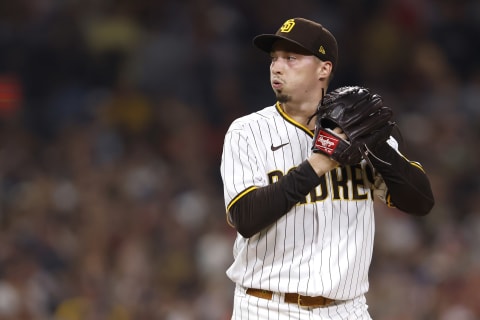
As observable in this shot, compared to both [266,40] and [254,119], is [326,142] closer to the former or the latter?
[254,119]

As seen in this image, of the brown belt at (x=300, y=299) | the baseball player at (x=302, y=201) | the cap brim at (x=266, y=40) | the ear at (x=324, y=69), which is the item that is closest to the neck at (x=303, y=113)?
the baseball player at (x=302, y=201)

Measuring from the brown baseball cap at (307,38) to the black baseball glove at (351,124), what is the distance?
0.19m

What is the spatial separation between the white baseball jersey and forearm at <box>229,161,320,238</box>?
0.25ft

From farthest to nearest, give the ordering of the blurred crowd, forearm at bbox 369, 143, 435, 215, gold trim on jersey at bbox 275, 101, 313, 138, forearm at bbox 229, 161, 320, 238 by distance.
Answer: the blurred crowd
gold trim on jersey at bbox 275, 101, 313, 138
forearm at bbox 369, 143, 435, 215
forearm at bbox 229, 161, 320, 238

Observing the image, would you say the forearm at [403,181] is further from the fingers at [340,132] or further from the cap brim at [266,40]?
the cap brim at [266,40]

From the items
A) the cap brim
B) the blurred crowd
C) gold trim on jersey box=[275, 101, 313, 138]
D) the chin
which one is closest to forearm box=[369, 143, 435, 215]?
gold trim on jersey box=[275, 101, 313, 138]

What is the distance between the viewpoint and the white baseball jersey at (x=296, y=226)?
3.08m

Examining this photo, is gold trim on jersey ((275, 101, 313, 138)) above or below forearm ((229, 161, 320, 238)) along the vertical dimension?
above

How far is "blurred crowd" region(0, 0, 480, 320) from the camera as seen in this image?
5.88 metres

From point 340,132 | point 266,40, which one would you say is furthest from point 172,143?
point 340,132

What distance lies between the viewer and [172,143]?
711 centimetres

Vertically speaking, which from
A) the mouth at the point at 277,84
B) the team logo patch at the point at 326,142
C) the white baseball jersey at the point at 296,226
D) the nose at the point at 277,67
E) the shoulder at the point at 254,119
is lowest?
the white baseball jersey at the point at 296,226

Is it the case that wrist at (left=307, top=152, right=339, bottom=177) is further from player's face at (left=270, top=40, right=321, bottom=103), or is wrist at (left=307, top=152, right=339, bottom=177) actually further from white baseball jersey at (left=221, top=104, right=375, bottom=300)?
player's face at (left=270, top=40, right=321, bottom=103)

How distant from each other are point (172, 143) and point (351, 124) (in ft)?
13.9
